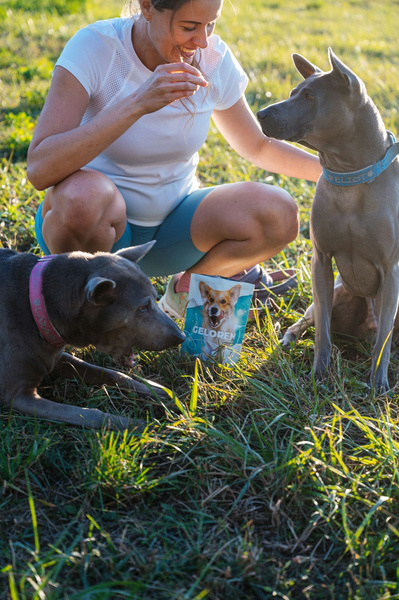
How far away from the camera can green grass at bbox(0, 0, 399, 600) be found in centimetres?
182

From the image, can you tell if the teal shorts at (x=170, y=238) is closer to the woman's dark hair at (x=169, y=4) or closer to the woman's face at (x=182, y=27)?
the woman's face at (x=182, y=27)

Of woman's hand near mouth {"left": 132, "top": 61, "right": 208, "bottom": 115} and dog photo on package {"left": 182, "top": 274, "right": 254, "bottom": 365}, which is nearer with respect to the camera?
woman's hand near mouth {"left": 132, "top": 61, "right": 208, "bottom": 115}

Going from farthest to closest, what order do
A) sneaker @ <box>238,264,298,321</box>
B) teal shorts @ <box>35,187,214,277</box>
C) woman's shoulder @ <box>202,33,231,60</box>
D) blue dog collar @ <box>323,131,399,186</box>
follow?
sneaker @ <box>238,264,298,321</box>
teal shorts @ <box>35,187,214,277</box>
woman's shoulder @ <box>202,33,231,60</box>
blue dog collar @ <box>323,131,399,186</box>

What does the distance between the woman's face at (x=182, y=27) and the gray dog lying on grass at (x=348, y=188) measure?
44 centimetres

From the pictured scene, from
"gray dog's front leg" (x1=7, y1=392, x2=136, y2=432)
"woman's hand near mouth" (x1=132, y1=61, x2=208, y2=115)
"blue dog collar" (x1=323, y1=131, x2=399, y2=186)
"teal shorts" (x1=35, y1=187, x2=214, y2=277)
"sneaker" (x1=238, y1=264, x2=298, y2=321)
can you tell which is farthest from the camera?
"sneaker" (x1=238, y1=264, x2=298, y2=321)

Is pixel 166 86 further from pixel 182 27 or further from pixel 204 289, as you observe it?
pixel 204 289

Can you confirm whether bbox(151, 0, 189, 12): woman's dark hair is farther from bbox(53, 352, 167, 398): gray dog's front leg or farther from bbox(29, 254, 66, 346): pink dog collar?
bbox(53, 352, 167, 398): gray dog's front leg

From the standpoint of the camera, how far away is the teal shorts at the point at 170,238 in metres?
3.28

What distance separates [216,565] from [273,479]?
1.32 ft

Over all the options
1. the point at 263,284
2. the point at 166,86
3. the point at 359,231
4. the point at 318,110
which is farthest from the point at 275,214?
the point at 166,86

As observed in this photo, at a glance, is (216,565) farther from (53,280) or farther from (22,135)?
(22,135)

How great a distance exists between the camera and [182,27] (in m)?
2.69

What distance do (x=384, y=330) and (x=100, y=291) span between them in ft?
4.15

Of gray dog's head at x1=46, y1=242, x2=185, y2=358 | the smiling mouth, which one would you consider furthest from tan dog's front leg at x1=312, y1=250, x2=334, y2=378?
the smiling mouth
